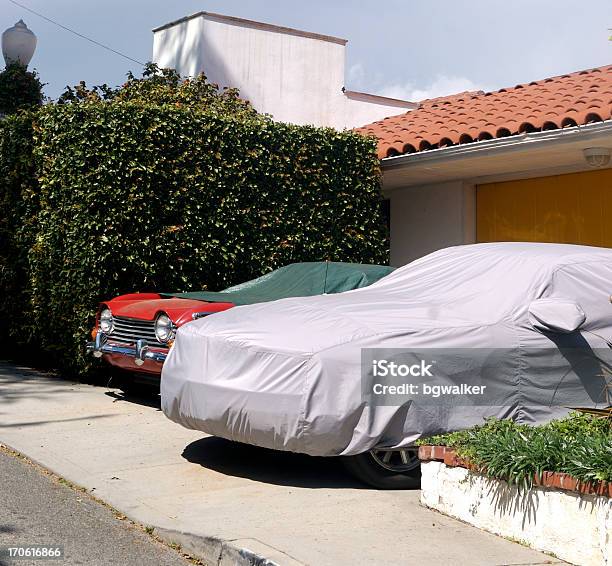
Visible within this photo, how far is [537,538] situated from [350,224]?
26.2ft

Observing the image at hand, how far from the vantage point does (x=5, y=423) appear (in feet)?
28.3

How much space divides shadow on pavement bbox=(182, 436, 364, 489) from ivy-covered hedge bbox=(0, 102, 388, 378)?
382 centimetres

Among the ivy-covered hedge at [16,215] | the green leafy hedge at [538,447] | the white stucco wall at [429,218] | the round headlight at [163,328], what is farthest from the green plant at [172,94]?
the green leafy hedge at [538,447]

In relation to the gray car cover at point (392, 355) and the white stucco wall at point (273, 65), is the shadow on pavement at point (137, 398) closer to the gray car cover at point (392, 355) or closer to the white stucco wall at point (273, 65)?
the gray car cover at point (392, 355)

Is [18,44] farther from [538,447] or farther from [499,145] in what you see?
[538,447]

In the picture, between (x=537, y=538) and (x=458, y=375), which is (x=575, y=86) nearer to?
(x=458, y=375)

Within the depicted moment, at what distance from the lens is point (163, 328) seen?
887 cm

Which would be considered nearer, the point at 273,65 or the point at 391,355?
the point at 391,355

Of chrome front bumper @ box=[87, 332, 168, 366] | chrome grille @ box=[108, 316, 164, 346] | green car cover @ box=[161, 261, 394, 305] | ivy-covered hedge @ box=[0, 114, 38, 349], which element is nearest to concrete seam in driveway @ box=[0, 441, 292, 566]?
chrome front bumper @ box=[87, 332, 168, 366]

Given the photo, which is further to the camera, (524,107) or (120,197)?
(524,107)

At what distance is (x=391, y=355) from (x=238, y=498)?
4.41 feet

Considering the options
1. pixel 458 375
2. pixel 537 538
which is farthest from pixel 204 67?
pixel 537 538

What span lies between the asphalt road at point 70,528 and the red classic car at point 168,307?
2.50m

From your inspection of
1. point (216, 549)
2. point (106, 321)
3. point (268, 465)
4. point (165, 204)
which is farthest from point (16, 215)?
point (216, 549)
